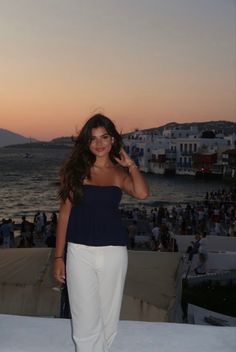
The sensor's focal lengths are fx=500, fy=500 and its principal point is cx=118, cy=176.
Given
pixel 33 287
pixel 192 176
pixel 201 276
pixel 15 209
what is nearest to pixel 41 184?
pixel 192 176

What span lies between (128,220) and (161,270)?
15861 millimetres

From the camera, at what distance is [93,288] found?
6.77 feet

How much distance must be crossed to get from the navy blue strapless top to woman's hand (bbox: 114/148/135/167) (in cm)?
17

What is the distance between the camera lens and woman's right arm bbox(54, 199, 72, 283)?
2.10 metres

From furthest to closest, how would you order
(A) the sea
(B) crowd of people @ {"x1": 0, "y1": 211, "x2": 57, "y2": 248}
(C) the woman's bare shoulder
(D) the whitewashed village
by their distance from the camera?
1. (D) the whitewashed village
2. (A) the sea
3. (B) crowd of people @ {"x1": 0, "y1": 211, "x2": 57, "y2": 248}
4. (C) the woman's bare shoulder

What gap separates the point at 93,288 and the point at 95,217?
0.96ft

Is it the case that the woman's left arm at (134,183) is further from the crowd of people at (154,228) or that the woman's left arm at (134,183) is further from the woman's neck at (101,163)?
the crowd of people at (154,228)

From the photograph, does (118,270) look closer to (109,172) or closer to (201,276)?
(109,172)

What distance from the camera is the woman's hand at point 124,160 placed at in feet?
7.25

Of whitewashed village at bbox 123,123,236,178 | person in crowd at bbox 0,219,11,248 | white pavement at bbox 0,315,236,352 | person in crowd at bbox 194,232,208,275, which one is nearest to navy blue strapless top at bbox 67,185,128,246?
white pavement at bbox 0,315,236,352

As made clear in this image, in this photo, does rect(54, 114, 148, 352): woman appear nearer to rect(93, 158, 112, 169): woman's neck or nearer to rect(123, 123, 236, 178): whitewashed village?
rect(93, 158, 112, 169): woman's neck

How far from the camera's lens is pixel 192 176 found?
275ft

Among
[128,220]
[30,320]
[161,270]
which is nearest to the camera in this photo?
[30,320]

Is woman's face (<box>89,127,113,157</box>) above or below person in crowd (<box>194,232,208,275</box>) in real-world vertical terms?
above
